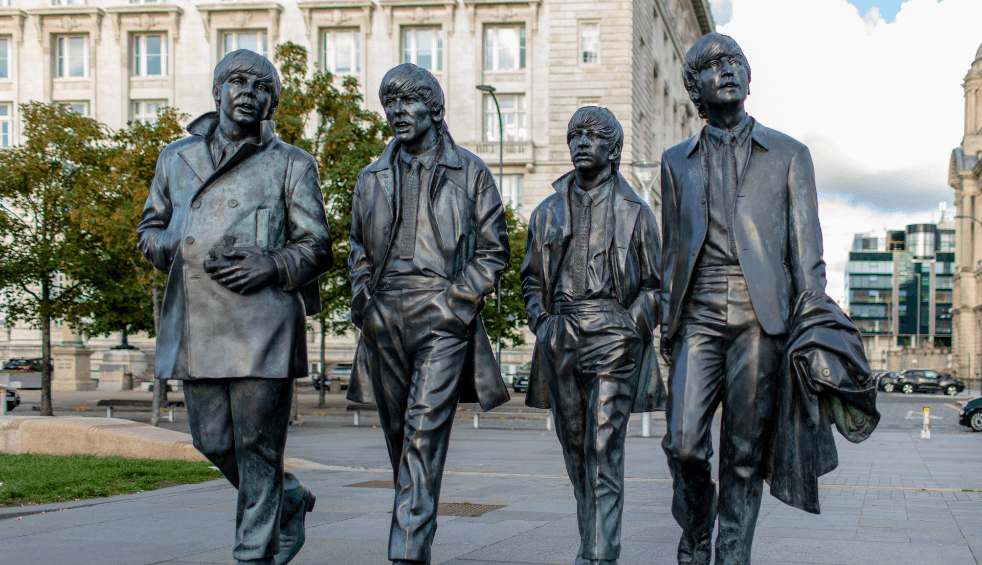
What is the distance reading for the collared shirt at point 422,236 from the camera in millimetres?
5023

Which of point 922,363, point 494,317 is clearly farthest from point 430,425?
point 922,363

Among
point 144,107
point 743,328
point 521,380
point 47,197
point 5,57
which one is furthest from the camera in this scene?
point 5,57

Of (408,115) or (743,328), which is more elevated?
Answer: (408,115)

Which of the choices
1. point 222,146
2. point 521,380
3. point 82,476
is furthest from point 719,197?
point 521,380

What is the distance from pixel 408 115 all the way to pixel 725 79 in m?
1.55

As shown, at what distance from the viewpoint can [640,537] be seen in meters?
6.99

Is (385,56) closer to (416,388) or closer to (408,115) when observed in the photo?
(408,115)

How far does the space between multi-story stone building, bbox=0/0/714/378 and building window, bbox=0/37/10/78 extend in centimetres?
7

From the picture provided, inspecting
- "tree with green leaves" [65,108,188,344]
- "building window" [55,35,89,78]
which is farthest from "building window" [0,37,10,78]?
"tree with green leaves" [65,108,188,344]

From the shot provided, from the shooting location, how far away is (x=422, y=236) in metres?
5.08

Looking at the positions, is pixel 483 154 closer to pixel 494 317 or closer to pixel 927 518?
pixel 494 317

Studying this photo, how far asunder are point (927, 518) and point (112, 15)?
5279cm

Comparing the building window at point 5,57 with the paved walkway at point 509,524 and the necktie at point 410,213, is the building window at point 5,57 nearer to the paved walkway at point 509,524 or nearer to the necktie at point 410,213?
the paved walkway at point 509,524

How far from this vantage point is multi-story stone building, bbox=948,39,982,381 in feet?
291
